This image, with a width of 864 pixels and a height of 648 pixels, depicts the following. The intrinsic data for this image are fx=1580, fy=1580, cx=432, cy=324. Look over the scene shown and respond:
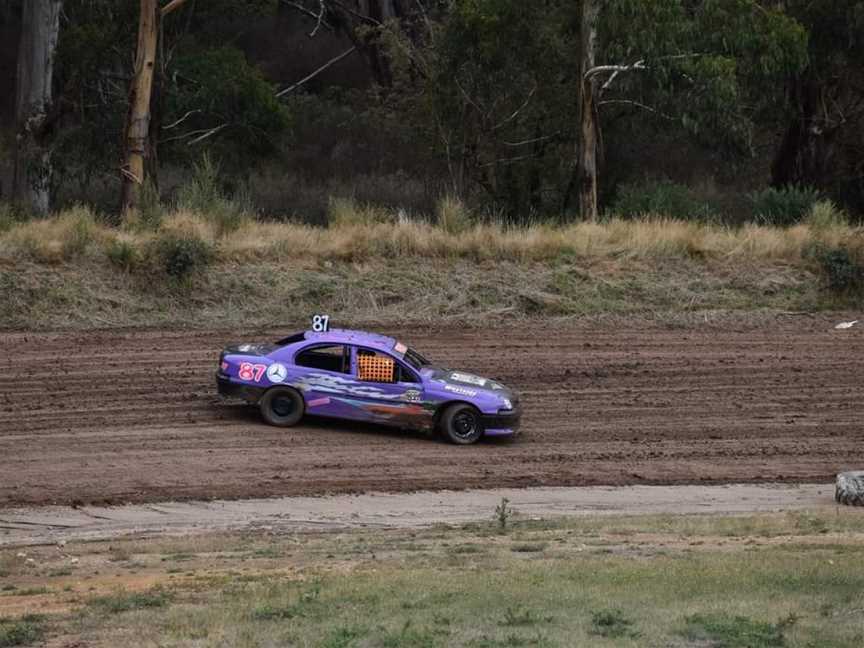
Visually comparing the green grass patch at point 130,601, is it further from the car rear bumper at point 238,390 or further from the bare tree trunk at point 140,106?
the bare tree trunk at point 140,106

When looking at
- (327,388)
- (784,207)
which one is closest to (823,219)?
(784,207)

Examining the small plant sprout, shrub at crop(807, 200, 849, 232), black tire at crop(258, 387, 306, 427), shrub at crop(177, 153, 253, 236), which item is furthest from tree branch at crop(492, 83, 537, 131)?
the small plant sprout

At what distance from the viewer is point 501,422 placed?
20.6 metres

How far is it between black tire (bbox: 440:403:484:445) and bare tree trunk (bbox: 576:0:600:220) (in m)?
14.1

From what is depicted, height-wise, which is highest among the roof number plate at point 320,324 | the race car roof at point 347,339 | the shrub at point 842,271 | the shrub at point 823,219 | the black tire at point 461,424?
the shrub at point 823,219

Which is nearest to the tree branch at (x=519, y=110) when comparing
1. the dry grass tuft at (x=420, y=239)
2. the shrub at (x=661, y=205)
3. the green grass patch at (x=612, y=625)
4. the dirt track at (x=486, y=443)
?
the shrub at (x=661, y=205)

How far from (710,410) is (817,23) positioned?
18.7 meters

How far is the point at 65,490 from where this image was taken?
703 inches

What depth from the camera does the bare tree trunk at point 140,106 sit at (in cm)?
3180

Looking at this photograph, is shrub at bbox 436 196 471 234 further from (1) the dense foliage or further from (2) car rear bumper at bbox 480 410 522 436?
(2) car rear bumper at bbox 480 410 522 436

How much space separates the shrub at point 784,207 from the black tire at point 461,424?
14.4 m

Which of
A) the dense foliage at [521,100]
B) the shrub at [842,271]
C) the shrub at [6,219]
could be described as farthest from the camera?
the dense foliage at [521,100]

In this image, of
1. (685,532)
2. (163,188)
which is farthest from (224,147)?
(685,532)

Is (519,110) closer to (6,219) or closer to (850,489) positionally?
(6,219)
